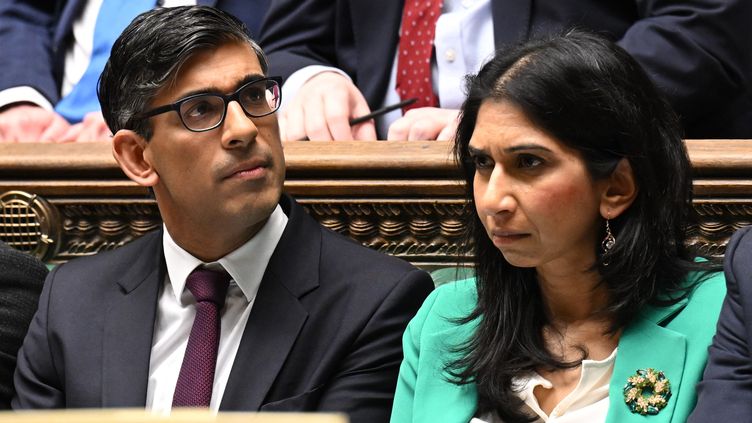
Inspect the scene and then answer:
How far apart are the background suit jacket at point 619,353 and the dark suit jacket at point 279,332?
0.30ft

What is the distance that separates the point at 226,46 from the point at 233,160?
0.55 feet

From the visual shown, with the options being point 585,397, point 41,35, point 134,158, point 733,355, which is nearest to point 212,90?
point 134,158

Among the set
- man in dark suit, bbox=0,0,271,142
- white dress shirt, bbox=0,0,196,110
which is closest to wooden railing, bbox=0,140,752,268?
man in dark suit, bbox=0,0,271,142

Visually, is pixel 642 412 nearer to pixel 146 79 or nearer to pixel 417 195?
pixel 417 195

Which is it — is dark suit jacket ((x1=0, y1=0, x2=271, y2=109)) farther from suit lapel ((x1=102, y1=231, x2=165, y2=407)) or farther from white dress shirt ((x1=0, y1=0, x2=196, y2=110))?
suit lapel ((x1=102, y1=231, x2=165, y2=407))

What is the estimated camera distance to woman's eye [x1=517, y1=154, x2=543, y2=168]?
1.38 meters

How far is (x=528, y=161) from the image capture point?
1.39 m

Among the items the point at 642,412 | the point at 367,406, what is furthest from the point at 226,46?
the point at 642,412

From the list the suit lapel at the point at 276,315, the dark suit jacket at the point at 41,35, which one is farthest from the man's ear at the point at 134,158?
the dark suit jacket at the point at 41,35

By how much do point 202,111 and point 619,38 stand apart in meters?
0.74

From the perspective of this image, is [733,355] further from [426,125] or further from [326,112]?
[326,112]

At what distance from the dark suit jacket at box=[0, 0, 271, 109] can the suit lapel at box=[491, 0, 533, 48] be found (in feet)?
1.69

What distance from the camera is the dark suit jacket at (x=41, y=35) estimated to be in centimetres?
232

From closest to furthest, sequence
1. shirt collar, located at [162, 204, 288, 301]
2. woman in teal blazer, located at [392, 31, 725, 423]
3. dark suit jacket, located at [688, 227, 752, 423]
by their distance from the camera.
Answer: dark suit jacket, located at [688, 227, 752, 423] < woman in teal blazer, located at [392, 31, 725, 423] < shirt collar, located at [162, 204, 288, 301]
